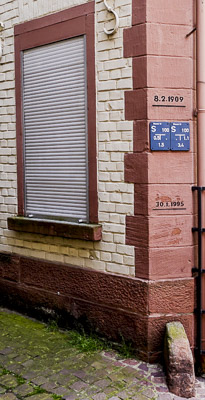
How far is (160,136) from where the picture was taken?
4.98m

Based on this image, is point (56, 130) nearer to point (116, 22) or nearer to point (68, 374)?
point (116, 22)

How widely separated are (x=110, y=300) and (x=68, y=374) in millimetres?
942

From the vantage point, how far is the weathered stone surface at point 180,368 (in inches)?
177

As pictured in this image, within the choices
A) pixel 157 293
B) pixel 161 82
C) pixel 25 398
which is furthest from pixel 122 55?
pixel 25 398

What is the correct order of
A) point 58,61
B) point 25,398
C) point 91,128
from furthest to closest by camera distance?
point 58,61
point 91,128
point 25,398

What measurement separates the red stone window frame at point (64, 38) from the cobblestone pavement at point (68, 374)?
1.47 meters

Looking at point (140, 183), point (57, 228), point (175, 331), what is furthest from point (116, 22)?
point (175, 331)

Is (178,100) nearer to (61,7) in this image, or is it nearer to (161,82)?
(161,82)

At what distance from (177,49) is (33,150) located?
227cm

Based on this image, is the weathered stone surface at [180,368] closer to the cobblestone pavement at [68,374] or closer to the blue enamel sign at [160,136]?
the cobblestone pavement at [68,374]

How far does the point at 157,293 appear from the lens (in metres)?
5.02

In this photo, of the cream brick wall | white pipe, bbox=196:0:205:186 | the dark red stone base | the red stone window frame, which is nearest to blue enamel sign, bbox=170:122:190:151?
white pipe, bbox=196:0:205:186

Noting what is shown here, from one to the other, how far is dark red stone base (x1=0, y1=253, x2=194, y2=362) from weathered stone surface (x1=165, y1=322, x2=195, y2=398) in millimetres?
377

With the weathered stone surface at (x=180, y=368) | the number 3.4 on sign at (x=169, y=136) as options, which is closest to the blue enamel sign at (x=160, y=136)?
the number 3.4 on sign at (x=169, y=136)
